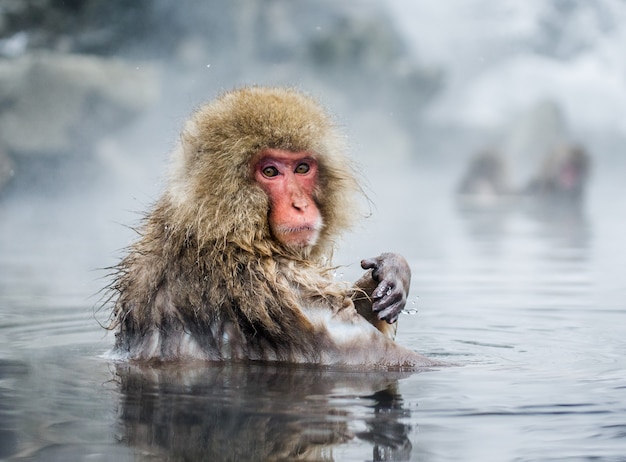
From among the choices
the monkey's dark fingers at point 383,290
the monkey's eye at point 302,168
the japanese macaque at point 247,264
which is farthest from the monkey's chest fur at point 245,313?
the monkey's eye at point 302,168

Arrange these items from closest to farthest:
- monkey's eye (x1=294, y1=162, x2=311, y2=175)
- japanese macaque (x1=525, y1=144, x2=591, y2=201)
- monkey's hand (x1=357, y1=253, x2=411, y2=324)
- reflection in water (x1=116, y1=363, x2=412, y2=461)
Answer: reflection in water (x1=116, y1=363, x2=412, y2=461)
monkey's hand (x1=357, y1=253, x2=411, y2=324)
monkey's eye (x1=294, y1=162, x2=311, y2=175)
japanese macaque (x1=525, y1=144, x2=591, y2=201)

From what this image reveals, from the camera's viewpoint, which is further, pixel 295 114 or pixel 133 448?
pixel 295 114

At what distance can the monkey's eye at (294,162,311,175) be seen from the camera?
4691mm

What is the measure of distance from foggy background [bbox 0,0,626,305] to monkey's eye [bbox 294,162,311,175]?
679 centimetres

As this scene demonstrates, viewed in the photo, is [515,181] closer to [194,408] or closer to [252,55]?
[252,55]

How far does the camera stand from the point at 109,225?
13.0 m

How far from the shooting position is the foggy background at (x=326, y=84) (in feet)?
50.8

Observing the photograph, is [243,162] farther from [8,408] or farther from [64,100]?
[64,100]

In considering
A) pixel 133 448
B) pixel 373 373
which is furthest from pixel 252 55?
pixel 133 448

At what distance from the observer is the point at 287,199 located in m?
4.55

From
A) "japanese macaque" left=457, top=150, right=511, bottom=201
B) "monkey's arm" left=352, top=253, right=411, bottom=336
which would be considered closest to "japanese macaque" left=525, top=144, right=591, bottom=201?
"japanese macaque" left=457, top=150, right=511, bottom=201

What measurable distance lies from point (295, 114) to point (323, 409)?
4.82 ft

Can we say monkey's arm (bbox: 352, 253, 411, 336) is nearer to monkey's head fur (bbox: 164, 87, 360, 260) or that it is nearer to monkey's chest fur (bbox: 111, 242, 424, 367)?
monkey's chest fur (bbox: 111, 242, 424, 367)

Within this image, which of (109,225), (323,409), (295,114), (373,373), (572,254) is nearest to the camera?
(323,409)
